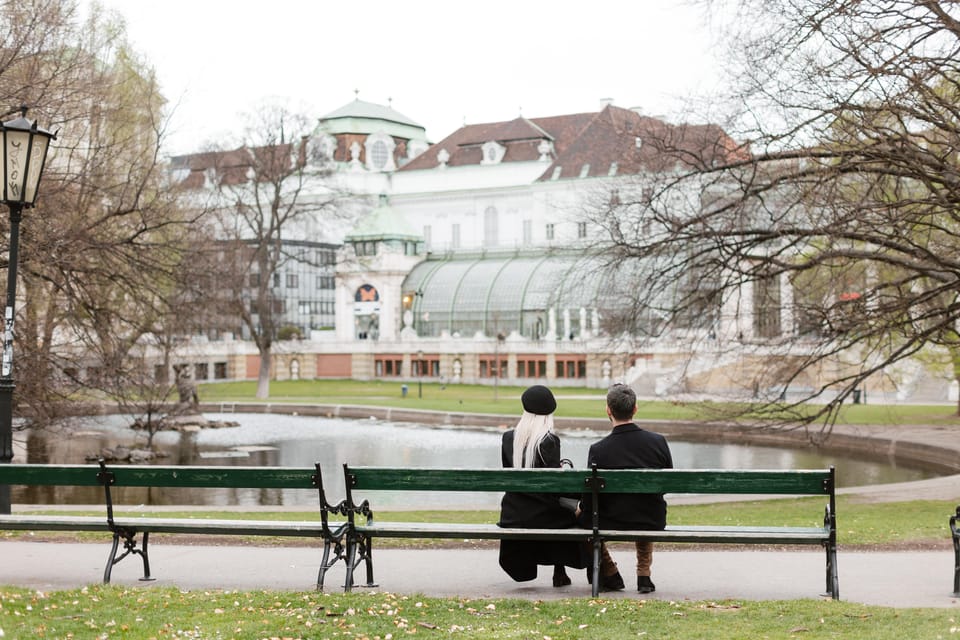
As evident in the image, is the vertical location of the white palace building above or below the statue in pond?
above

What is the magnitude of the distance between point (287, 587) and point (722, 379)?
51.8m

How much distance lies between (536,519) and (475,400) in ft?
133

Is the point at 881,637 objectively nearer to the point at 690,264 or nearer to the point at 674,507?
the point at 674,507

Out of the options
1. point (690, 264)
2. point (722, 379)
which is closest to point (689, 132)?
point (690, 264)

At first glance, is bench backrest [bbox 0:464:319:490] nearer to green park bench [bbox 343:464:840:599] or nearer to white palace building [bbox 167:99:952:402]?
green park bench [bbox 343:464:840:599]

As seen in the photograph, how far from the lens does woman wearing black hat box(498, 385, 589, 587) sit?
9.28 m

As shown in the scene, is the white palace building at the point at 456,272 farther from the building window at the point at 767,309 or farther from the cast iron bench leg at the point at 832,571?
the cast iron bench leg at the point at 832,571

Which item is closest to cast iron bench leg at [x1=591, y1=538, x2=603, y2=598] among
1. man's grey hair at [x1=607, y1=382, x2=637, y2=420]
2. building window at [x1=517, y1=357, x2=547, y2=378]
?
man's grey hair at [x1=607, y1=382, x2=637, y2=420]

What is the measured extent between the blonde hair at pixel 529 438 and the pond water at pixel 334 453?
1045 cm

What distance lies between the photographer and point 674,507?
16875 mm

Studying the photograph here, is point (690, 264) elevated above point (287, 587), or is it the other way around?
point (690, 264)

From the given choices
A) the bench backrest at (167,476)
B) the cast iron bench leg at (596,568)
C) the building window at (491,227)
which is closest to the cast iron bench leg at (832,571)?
the cast iron bench leg at (596,568)

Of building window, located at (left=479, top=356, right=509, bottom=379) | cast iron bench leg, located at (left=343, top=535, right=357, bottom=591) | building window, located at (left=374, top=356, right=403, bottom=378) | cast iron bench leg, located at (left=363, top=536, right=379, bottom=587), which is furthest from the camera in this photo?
building window, located at (left=374, top=356, right=403, bottom=378)

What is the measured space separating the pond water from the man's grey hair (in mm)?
10786
